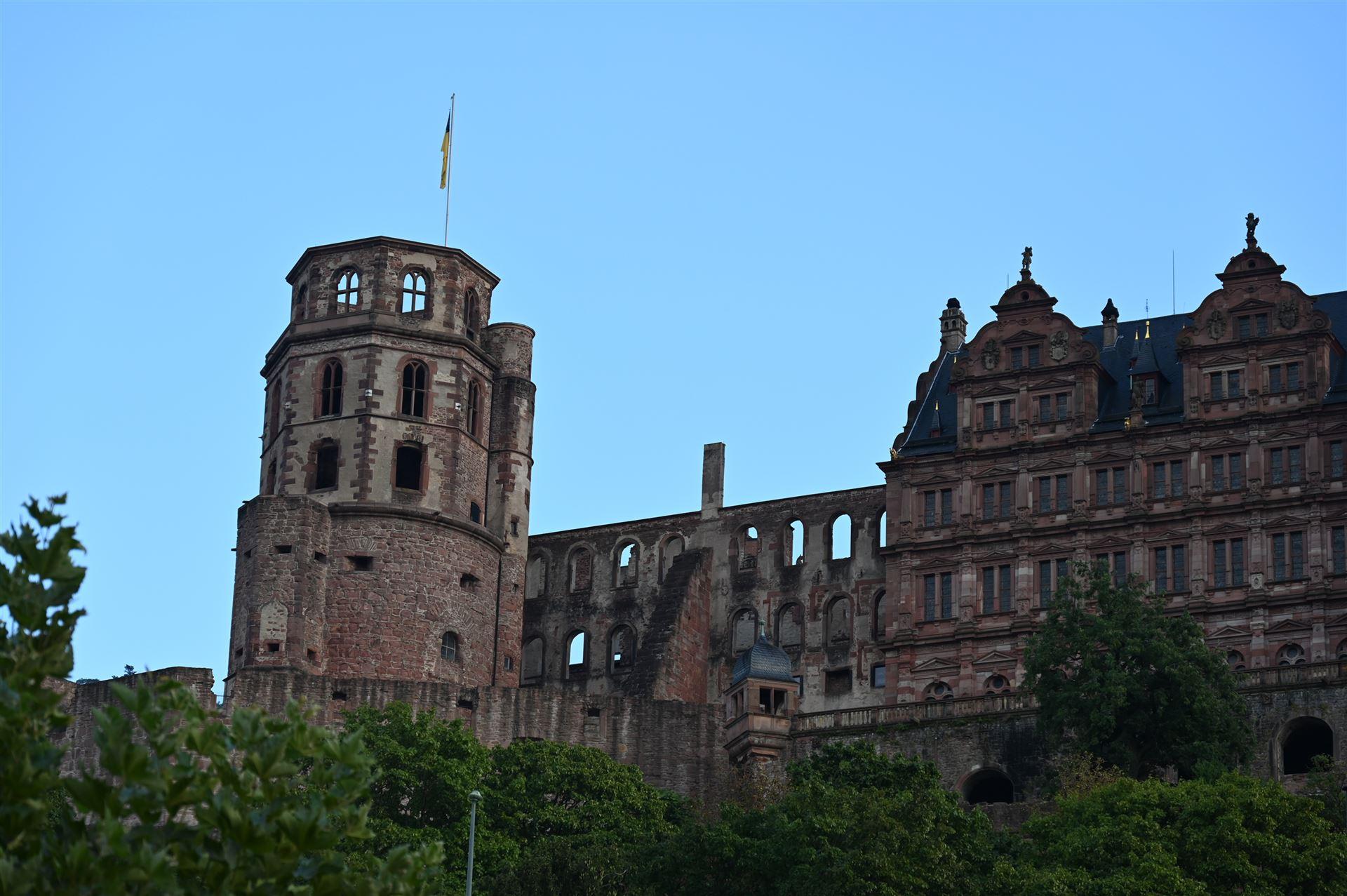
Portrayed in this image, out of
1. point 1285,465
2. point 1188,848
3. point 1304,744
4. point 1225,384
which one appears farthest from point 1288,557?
point 1188,848

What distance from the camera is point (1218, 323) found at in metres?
95.6

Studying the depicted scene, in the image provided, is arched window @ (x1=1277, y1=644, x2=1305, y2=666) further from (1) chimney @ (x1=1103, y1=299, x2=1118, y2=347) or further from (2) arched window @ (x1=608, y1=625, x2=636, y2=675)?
(2) arched window @ (x1=608, y1=625, x2=636, y2=675)

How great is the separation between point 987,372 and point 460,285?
842 inches

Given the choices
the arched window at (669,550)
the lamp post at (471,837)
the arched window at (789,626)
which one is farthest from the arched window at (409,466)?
the lamp post at (471,837)

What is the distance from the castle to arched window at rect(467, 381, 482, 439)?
0.71ft

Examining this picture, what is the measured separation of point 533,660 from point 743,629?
32.0 feet

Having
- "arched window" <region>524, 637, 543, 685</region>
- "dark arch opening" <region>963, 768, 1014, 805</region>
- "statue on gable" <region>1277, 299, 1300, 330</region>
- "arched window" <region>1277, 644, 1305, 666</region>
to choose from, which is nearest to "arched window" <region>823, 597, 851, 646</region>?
"arched window" <region>524, 637, 543, 685</region>

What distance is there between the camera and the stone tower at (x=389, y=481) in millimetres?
97250

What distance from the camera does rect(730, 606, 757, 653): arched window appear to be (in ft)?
344

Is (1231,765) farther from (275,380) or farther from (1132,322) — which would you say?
(275,380)

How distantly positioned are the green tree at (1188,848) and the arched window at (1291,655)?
20.8 metres

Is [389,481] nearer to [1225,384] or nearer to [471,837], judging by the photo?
[1225,384]

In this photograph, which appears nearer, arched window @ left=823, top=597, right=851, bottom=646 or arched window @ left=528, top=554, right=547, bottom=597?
arched window @ left=823, top=597, right=851, bottom=646

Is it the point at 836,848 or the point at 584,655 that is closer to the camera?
the point at 836,848
